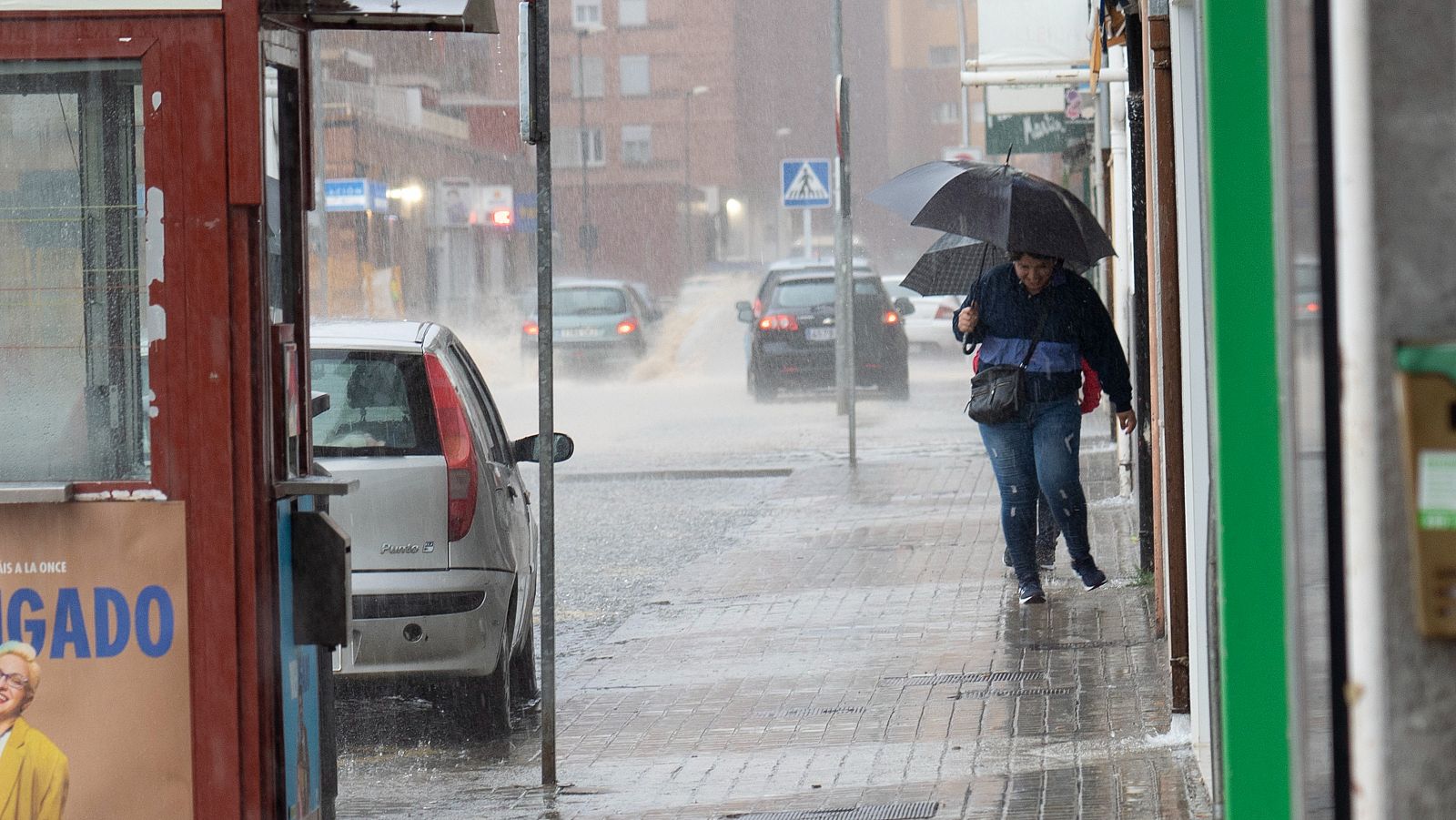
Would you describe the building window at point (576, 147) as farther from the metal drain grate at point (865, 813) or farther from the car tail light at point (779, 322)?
the metal drain grate at point (865, 813)

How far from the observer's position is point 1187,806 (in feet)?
17.3

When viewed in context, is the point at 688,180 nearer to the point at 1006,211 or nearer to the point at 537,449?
the point at 1006,211

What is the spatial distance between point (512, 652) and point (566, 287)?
23716 mm

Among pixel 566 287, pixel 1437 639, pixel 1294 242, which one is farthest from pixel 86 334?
pixel 566 287

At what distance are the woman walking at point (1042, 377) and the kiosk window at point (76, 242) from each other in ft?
17.5

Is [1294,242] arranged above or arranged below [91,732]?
above

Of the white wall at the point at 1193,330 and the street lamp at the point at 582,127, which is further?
the street lamp at the point at 582,127

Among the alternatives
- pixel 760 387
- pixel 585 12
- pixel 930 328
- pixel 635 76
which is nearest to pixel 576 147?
pixel 635 76

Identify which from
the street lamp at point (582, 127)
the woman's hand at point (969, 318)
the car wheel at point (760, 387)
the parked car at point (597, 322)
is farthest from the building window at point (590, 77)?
the woman's hand at point (969, 318)

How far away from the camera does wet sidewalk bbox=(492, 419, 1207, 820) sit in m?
5.67

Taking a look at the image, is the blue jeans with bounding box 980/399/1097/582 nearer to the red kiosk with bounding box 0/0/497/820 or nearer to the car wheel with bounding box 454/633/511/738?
the car wheel with bounding box 454/633/511/738

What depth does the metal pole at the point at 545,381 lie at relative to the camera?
233 inches

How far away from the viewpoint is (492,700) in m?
6.98

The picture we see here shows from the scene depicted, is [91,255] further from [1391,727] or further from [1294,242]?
[1391,727]
